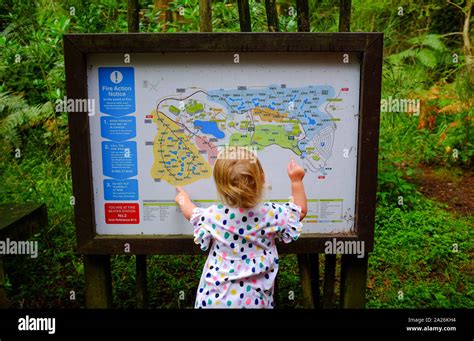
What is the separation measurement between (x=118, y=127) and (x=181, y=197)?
430 millimetres

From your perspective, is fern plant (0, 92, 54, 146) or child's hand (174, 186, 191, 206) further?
fern plant (0, 92, 54, 146)

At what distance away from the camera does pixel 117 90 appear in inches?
89.7

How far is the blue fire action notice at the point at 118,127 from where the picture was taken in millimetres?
2301

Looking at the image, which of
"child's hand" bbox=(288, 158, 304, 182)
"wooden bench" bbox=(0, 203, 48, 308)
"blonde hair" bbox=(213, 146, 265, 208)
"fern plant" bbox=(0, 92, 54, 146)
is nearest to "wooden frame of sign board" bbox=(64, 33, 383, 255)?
"child's hand" bbox=(288, 158, 304, 182)

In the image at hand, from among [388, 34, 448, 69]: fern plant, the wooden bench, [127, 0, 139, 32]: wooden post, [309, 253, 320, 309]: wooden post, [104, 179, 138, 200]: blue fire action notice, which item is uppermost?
[388, 34, 448, 69]: fern plant

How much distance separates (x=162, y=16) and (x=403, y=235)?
438 centimetres

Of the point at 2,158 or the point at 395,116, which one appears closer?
the point at 2,158

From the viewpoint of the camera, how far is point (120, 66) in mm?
2270

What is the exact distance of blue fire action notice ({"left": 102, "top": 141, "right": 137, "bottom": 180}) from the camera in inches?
91.4

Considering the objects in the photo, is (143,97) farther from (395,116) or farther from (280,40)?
(395,116)

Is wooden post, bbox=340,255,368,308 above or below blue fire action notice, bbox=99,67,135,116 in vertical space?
below

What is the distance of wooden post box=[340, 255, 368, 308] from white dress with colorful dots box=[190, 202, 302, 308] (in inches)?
19.9

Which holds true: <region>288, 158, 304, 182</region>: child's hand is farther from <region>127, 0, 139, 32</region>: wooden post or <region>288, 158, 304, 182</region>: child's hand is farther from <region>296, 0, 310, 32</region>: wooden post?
<region>127, 0, 139, 32</region>: wooden post

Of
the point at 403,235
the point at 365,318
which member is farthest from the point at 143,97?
the point at 403,235
